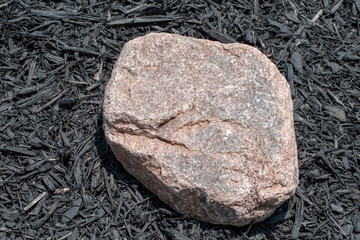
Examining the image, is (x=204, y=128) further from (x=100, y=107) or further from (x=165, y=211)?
(x=100, y=107)

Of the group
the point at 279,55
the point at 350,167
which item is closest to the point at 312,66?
the point at 279,55

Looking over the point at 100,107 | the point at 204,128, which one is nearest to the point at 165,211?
the point at 204,128

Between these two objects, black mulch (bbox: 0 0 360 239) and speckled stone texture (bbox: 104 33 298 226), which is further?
black mulch (bbox: 0 0 360 239)

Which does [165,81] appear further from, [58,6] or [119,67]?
[58,6]

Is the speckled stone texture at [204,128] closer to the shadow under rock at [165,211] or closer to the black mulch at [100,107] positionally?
the shadow under rock at [165,211]

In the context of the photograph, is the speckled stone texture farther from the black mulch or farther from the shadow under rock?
the black mulch

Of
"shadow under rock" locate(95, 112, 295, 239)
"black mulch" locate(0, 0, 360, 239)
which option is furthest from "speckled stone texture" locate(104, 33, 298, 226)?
"black mulch" locate(0, 0, 360, 239)

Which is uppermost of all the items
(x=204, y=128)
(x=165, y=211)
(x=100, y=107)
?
(x=204, y=128)
